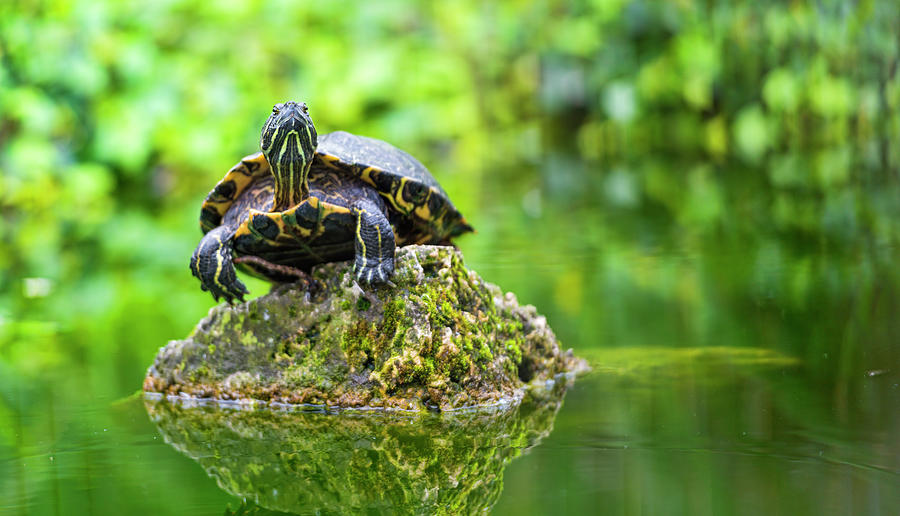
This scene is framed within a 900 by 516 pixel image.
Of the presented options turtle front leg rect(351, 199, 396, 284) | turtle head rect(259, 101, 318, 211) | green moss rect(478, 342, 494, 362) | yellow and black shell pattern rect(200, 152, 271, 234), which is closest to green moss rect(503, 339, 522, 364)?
green moss rect(478, 342, 494, 362)

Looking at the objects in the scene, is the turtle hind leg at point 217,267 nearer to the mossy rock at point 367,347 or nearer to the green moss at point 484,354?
the mossy rock at point 367,347

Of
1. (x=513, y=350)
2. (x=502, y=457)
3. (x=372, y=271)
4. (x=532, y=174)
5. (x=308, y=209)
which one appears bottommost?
(x=502, y=457)

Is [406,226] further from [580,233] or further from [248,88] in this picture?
[248,88]

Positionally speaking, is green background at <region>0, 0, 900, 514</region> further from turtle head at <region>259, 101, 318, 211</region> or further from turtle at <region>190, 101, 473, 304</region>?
turtle head at <region>259, 101, 318, 211</region>

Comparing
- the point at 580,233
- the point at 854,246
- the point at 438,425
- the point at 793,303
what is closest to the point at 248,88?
the point at 580,233

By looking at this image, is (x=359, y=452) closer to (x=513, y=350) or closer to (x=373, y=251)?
(x=373, y=251)

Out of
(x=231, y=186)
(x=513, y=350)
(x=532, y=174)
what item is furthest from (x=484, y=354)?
(x=532, y=174)
